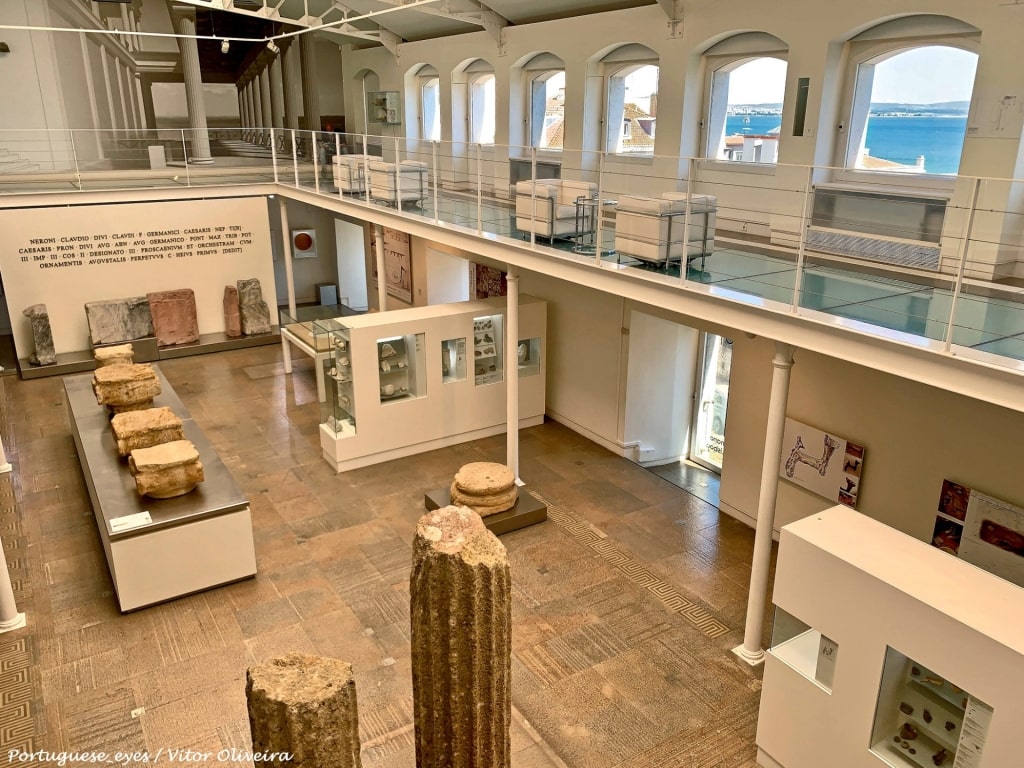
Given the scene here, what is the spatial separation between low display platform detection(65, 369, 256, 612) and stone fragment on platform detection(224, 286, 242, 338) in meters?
8.12

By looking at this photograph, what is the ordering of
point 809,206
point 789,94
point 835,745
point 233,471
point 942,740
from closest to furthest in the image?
point 942,740 → point 835,745 → point 809,206 → point 789,94 → point 233,471

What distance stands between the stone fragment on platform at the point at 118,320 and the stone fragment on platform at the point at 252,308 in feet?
5.82

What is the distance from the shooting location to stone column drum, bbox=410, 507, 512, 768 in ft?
9.20

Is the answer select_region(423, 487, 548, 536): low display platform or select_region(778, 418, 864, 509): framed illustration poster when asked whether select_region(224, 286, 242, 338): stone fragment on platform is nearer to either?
select_region(423, 487, 548, 536): low display platform

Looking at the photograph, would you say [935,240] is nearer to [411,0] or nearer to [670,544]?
[670,544]

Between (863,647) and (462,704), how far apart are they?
118 inches

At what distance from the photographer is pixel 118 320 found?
14.8 m

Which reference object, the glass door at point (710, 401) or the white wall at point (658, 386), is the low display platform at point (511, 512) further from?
the glass door at point (710, 401)

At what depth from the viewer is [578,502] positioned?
380 inches

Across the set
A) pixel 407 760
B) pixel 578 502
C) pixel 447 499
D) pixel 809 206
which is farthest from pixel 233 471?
pixel 809 206

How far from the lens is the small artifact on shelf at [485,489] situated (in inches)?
340

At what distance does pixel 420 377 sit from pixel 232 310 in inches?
274

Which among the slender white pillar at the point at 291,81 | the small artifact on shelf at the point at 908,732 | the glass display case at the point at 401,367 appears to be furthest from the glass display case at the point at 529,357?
the slender white pillar at the point at 291,81

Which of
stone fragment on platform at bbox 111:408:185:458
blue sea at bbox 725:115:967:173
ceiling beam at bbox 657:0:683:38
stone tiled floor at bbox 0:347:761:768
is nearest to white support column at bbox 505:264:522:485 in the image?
stone tiled floor at bbox 0:347:761:768
